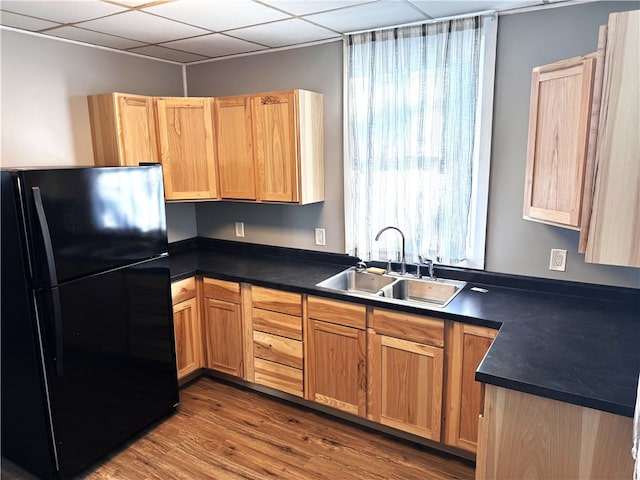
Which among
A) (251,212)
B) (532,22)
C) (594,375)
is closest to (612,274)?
(594,375)

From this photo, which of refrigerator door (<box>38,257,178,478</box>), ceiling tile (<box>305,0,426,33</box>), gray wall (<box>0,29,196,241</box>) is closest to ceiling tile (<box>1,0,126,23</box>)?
gray wall (<box>0,29,196,241</box>)

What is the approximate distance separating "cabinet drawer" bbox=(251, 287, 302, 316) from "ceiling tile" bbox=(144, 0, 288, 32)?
5.15 ft

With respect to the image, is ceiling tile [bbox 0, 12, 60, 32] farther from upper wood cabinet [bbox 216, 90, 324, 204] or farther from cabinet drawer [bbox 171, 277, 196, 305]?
cabinet drawer [bbox 171, 277, 196, 305]

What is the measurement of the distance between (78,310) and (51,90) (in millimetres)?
1467

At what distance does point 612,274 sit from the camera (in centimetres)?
222

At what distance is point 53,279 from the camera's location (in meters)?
2.00

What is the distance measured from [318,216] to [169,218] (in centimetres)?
125

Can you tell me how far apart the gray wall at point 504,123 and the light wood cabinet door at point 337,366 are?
2.43 feet

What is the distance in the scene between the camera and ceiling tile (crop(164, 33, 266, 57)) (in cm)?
277

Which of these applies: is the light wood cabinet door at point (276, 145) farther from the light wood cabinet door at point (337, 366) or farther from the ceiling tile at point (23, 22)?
the ceiling tile at point (23, 22)

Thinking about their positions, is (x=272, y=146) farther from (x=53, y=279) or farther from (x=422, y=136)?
(x=53, y=279)

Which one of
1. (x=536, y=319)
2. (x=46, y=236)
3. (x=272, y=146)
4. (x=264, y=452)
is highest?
(x=272, y=146)

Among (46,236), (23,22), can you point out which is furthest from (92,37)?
(46,236)

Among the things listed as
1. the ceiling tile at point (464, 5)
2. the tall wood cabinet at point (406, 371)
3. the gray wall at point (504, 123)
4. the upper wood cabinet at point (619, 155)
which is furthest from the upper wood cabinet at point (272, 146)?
the upper wood cabinet at point (619, 155)
